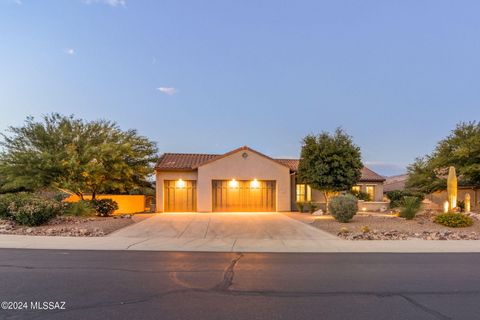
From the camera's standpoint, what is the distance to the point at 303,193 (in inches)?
1083

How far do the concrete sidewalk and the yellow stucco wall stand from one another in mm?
11359

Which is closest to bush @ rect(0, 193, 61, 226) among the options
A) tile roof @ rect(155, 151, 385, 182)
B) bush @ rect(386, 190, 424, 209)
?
tile roof @ rect(155, 151, 385, 182)

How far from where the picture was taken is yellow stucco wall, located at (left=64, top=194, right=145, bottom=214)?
2459 centimetres

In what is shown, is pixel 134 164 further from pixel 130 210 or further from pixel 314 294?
pixel 314 294

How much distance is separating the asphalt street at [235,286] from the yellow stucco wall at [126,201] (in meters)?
15.0

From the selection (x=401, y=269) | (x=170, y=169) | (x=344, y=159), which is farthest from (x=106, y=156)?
(x=401, y=269)

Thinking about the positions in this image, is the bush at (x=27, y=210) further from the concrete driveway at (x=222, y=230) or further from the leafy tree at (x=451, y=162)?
the leafy tree at (x=451, y=162)

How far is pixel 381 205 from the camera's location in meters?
26.0

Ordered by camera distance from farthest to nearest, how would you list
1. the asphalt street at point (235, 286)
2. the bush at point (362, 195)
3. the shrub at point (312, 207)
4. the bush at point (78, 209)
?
the bush at point (362, 195)
the shrub at point (312, 207)
the bush at point (78, 209)
the asphalt street at point (235, 286)

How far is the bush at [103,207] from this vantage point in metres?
21.0

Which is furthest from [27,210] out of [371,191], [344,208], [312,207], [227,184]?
[371,191]

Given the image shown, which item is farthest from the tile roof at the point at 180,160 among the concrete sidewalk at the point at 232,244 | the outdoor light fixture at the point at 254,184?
the concrete sidewalk at the point at 232,244

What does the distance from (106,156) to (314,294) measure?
54.8 feet

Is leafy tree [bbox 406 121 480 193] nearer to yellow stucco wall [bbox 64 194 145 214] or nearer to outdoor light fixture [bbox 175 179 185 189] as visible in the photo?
outdoor light fixture [bbox 175 179 185 189]
